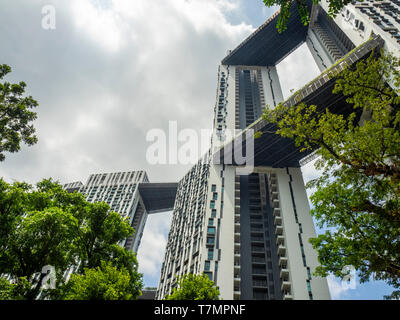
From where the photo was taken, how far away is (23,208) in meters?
14.5

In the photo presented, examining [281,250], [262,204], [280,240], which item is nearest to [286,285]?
[281,250]

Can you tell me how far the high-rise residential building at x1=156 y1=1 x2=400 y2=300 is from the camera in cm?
3219

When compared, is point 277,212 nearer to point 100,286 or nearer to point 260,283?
point 260,283

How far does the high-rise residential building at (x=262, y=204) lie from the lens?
106ft

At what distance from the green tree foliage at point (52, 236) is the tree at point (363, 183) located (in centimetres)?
1138

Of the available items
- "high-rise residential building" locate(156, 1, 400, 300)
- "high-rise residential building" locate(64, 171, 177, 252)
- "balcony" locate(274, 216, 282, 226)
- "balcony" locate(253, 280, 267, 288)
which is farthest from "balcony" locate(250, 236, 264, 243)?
"high-rise residential building" locate(64, 171, 177, 252)

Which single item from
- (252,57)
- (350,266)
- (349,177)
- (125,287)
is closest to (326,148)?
(349,177)

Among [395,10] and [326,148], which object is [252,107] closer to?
[395,10]

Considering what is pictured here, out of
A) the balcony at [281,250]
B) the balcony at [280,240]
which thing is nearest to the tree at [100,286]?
the balcony at [281,250]

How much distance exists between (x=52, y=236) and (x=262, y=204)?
37.9 metres

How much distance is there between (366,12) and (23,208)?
52.5 metres

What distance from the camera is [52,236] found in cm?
1334

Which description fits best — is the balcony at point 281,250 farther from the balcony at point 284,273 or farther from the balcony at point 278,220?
the balcony at point 278,220

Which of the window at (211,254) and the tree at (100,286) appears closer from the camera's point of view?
the tree at (100,286)
